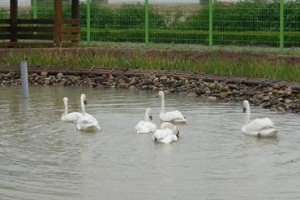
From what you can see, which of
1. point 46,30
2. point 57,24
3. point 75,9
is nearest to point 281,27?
point 57,24

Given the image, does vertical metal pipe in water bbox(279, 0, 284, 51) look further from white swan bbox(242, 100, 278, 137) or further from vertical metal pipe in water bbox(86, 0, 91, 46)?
white swan bbox(242, 100, 278, 137)

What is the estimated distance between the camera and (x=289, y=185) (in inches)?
500

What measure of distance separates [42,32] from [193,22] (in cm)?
514

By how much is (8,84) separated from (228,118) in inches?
373

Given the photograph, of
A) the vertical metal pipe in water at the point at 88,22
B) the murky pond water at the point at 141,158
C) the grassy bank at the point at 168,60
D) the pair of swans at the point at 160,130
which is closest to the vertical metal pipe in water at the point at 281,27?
the grassy bank at the point at 168,60

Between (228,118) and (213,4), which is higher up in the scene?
(213,4)

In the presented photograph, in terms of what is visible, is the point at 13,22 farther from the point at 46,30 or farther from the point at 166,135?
the point at 166,135

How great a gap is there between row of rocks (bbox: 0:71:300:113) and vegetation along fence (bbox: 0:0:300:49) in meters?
5.82

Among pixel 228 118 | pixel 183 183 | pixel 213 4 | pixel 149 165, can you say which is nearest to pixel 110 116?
pixel 228 118

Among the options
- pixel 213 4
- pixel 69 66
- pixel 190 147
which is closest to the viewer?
pixel 190 147

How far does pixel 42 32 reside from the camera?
33.3 m

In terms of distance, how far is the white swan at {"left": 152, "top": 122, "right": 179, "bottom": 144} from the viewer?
1585cm

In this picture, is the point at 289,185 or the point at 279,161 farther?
the point at 279,161

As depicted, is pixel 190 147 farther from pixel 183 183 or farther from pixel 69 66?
pixel 69 66
